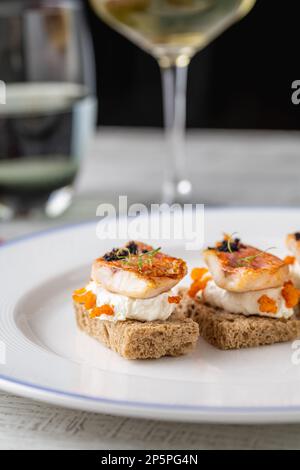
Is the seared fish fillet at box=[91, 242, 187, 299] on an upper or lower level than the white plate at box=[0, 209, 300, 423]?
upper

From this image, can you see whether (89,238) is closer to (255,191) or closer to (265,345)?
(265,345)

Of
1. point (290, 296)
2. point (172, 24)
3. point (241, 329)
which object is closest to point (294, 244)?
point (290, 296)

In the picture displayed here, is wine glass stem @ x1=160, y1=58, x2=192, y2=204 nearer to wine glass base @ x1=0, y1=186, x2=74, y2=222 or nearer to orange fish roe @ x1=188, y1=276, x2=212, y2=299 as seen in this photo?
wine glass base @ x1=0, y1=186, x2=74, y2=222

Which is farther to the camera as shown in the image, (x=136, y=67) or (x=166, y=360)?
(x=136, y=67)

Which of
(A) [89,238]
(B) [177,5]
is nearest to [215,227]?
(A) [89,238]

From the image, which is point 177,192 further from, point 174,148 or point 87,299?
point 87,299

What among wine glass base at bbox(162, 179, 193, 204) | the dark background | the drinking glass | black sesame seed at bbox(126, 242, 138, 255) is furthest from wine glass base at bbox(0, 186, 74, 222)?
the dark background
